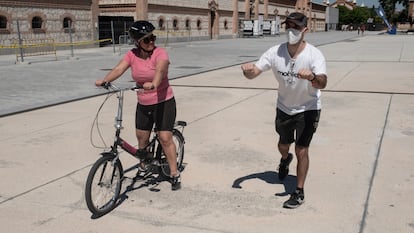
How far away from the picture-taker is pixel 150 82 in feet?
14.0

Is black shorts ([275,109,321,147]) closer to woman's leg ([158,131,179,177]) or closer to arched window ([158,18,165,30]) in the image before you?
woman's leg ([158,131,179,177])

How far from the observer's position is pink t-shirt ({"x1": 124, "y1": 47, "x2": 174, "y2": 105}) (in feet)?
14.1

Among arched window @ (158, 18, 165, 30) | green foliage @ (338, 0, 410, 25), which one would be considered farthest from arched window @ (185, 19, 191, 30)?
green foliage @ (338, 0, 410, 25)

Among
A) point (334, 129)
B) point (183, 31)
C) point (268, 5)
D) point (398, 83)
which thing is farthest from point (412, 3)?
point (334, 129)

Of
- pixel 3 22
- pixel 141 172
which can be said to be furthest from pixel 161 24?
pixel 141 172

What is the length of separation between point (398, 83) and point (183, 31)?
3140cm

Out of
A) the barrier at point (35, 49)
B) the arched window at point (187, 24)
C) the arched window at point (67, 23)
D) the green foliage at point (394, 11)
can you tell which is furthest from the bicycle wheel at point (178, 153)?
the green foliage at point (394, 11)

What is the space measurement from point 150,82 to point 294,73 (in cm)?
137

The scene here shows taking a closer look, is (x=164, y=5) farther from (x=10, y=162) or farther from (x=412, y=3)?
(x=412, y=3)

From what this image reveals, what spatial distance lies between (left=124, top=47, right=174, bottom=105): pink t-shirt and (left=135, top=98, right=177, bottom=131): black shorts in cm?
7

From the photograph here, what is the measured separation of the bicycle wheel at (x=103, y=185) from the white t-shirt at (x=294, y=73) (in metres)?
1.71

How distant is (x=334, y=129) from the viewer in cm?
731

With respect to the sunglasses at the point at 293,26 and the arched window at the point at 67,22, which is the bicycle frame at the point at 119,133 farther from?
the arched window at the point at 67,22

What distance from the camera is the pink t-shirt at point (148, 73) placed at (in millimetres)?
4312
